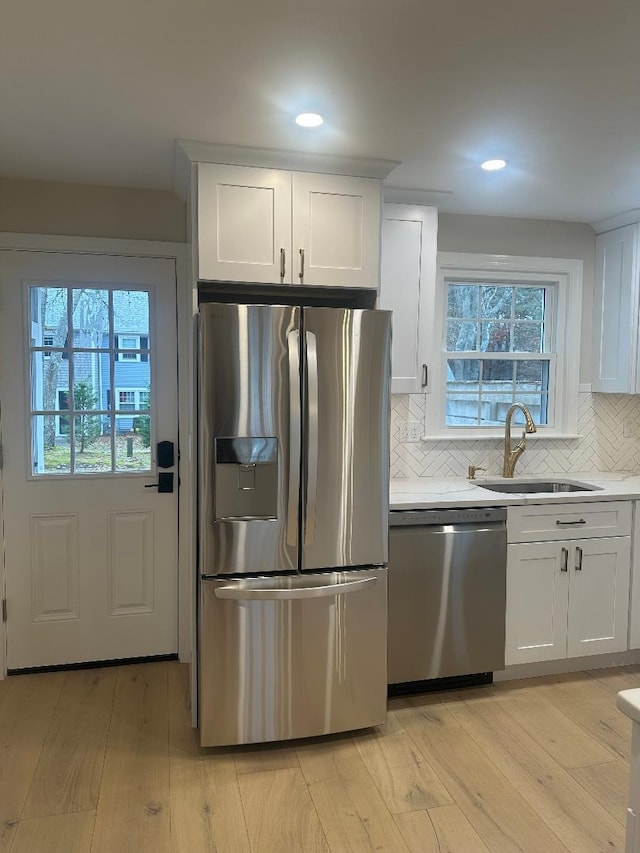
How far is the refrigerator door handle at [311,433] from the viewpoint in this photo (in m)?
2.44

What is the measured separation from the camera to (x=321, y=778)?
2.35m

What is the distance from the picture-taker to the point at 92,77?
1965 millimetres

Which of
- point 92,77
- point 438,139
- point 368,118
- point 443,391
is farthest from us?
point 443,391

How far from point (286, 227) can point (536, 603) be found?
211 centimetres

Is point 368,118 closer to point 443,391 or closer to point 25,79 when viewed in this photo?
point 25,79

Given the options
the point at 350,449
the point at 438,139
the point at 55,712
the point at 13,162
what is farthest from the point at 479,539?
the point at 13,162

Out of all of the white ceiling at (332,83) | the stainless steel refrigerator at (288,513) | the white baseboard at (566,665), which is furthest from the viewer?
the white baseboard at (566,665)

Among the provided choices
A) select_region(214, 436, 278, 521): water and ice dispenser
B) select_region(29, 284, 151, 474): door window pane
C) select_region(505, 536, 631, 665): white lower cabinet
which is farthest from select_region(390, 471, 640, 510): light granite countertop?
select_region(29, 284, 151, 474): door window pane

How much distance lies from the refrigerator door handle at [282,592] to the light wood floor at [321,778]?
64cm

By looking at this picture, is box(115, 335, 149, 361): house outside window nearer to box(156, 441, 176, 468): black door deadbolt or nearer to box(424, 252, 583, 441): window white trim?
box(156, 441, 176, 468): black door deadbolt

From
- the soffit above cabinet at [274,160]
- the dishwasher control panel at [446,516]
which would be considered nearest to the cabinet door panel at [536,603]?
the dishwasher control panel at [446,516]

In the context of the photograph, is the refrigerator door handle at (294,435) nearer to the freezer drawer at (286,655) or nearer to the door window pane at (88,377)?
the freezer drawer at (286,655)

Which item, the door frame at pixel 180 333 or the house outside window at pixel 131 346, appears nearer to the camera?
the door frame at pixel 180 333

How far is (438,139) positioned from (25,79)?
1.47 m
